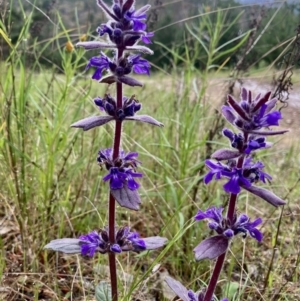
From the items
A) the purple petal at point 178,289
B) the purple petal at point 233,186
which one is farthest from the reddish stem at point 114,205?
the purple petal at point 233,186

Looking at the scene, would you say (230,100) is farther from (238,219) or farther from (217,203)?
(217,203)

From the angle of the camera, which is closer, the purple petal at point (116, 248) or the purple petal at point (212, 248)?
the purple petal at point (212, 248)

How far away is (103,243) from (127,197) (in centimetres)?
24

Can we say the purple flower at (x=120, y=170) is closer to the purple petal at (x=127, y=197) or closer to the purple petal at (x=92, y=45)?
the purple petal at (x=127, y=197)

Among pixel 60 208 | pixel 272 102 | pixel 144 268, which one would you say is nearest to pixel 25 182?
pixel 60 208

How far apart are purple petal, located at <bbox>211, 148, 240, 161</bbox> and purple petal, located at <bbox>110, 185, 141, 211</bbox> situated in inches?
12.9

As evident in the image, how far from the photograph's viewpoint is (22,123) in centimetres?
239

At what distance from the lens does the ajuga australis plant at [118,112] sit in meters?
1.52

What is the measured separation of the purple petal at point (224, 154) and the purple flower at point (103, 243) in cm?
47

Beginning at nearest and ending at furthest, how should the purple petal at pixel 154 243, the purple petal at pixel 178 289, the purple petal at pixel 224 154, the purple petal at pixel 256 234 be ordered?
the purple petal at pixel 224 154
the purple petal at pixel 256 234
the purple petal at pixel 178 289
the purple petal at pixel 154 243

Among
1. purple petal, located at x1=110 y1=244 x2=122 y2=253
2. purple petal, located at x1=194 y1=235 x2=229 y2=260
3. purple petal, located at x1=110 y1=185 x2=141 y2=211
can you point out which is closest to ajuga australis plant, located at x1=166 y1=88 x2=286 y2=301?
purple petal, located at x1=194 y1=235 x2=229 y2=260

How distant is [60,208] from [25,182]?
0.23 metres

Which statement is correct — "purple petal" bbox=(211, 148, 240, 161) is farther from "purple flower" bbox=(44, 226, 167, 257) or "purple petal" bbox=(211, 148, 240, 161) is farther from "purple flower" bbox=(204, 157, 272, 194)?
"purple flower" bbox=(44, 226, 167, 257)

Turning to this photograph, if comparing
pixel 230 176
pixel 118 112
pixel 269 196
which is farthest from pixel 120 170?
pixel 269 196
